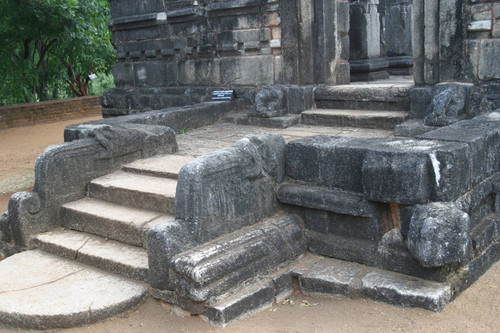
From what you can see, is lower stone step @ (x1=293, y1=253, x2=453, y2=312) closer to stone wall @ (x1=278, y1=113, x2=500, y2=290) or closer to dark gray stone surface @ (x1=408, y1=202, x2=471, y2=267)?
stone wall @ (x1=278, y1=113, x2=500, y2=290)

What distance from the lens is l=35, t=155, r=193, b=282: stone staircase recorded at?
169 inches

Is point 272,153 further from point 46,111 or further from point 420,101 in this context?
point 46,111

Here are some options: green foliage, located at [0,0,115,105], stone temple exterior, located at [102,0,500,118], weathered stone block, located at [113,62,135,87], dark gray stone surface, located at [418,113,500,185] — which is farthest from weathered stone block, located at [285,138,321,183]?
green foliage, located at [0,0,115,105]

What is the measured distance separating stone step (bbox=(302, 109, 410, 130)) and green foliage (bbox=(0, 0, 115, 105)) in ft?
30.4

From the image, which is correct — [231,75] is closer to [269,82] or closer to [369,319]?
[269,82]

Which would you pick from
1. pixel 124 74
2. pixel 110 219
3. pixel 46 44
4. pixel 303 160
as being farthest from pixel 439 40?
pixel 46 44

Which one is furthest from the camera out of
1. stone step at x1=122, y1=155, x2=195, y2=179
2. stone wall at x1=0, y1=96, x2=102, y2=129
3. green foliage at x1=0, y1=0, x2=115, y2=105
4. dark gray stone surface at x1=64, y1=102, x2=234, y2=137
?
stone wall at x1=0, y1=96, x2=102, y2=129

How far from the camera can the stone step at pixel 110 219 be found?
4.37 m

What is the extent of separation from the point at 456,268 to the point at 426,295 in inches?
14.9

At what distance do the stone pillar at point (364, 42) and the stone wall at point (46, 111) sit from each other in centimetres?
961

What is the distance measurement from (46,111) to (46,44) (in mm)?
2211

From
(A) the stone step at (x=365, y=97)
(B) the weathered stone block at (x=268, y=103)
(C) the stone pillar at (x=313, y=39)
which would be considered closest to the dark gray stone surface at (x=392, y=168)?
(A) the stone step at (x=365, y=97)

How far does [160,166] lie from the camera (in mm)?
5230

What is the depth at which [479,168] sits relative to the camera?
4.01 metres
